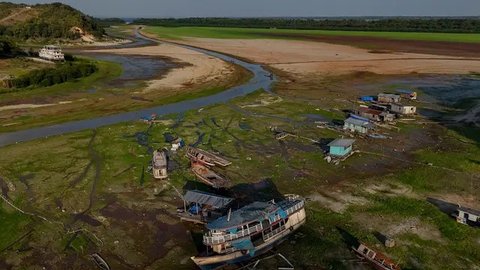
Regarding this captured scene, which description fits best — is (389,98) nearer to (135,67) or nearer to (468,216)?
(468,216)

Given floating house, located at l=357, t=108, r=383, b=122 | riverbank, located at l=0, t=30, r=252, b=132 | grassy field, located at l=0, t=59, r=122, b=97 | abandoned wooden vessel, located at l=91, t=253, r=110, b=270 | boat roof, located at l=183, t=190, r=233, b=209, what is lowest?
abandoned wooden vessel, located at l=91, t=253, r=110, b=270

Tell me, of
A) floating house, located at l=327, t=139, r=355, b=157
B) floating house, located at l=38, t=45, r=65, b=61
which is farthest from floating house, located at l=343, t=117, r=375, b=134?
floating house, located at l=38, t=45, r=65, b=61

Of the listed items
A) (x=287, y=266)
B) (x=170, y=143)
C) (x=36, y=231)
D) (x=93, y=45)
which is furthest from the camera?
(x=93, y=45)

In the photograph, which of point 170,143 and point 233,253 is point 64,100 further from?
point 233,253

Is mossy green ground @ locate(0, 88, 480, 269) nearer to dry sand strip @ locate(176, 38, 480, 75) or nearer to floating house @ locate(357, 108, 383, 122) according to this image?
floating house @ locate(357, 108, 383, 122)

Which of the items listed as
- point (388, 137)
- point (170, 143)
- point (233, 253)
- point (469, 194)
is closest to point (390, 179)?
point (469, 194)

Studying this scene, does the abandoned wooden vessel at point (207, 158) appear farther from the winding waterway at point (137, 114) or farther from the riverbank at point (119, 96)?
the riverbank at point (119, 96)
